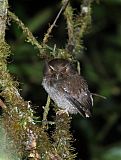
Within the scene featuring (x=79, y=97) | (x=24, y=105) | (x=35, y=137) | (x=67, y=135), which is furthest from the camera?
(x=79, y=97)

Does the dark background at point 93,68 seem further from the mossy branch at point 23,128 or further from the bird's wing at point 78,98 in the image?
the mossy branch at point 23,128

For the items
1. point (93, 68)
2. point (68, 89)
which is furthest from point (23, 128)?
point (93, 68)

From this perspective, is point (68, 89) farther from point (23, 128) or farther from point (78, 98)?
point (23, 128)

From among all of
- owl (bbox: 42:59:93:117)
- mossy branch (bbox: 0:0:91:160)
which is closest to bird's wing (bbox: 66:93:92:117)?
owl (bbox: 42:59:93:117)

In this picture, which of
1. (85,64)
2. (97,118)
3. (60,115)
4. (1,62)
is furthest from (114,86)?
(1,62)

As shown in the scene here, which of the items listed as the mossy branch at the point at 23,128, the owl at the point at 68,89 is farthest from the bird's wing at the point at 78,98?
the mossy branch at the point at 23,128

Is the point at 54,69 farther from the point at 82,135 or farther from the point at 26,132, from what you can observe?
the point at 82,135
